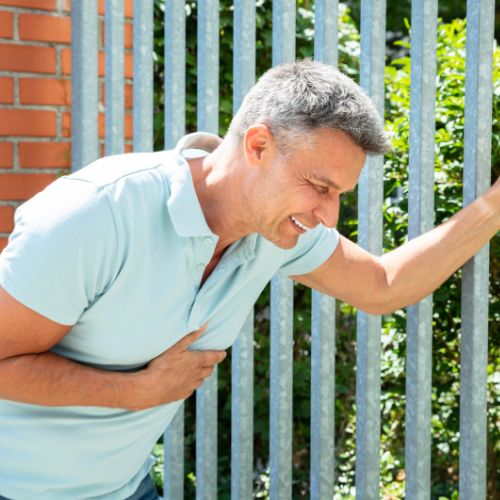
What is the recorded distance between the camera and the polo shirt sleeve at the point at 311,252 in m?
2.29

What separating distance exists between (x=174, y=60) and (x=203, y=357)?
1103mm

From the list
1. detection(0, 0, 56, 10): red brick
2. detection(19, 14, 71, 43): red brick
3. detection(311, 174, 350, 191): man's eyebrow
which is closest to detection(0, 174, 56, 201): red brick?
detection(19, 14, 71, 43): red brick

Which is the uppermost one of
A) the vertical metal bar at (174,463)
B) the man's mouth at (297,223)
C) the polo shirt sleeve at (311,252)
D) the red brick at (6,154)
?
the red brick at (6,154)

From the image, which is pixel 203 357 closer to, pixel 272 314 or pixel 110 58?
pixel 272 314

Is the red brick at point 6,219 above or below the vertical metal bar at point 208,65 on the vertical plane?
below

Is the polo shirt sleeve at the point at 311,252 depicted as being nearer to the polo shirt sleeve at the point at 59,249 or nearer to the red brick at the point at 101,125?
the polo shirt sleeve at the point at 59,249

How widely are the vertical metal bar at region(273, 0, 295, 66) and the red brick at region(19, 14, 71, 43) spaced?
3.30 ft

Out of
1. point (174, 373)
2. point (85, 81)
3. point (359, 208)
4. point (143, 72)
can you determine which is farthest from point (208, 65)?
point (174, 373)

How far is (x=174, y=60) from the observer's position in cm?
285

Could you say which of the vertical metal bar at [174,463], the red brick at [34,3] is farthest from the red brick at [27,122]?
the vertical metal bar at [174,463]

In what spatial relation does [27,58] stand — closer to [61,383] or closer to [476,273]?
[61,383]

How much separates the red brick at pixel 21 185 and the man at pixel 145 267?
47.3 inches

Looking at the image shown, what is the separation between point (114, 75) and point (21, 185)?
0.56m

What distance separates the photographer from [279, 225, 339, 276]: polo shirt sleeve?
2295mm
